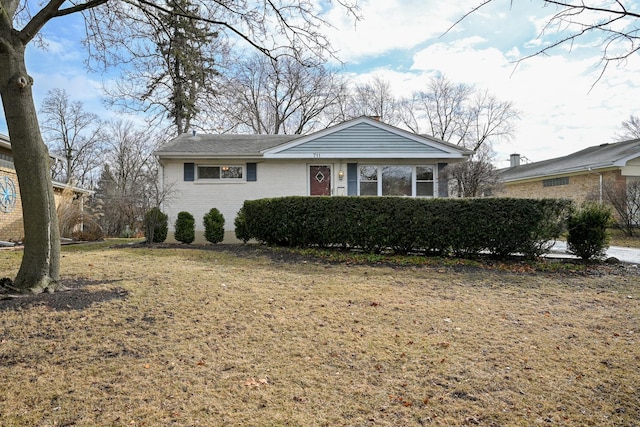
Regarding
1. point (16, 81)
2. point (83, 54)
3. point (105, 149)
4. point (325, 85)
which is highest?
point (325, 85)

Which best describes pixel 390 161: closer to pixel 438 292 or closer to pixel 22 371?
pixel 438 292

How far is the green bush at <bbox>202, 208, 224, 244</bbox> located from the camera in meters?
11.8

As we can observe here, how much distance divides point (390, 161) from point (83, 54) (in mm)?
9491

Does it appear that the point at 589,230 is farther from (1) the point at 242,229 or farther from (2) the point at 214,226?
(2) the point at 214,226

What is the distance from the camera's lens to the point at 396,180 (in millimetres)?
13352

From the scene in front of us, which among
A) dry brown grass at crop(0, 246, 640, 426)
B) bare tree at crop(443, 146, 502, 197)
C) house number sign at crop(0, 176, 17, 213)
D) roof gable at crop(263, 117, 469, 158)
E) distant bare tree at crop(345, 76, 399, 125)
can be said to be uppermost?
distant bare tree at crop(345, 76, 399, 125)

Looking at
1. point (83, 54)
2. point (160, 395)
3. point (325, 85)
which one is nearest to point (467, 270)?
point (160, 395)

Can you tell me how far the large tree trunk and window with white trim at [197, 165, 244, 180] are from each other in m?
8.45

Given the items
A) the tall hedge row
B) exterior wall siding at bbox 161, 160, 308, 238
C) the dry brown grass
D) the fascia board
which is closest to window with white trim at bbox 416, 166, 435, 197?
the fascia board

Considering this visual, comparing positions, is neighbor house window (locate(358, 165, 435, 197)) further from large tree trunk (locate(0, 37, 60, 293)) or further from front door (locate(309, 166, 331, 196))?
large tree trunk (locate(0, 37, 60, 293))

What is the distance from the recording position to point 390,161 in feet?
43.5

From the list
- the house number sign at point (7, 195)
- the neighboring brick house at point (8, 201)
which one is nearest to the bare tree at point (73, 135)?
the neighboring brick house at point (8, 201)

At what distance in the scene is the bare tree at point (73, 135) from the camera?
89.5 feet

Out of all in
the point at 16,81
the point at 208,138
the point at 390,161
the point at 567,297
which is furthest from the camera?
the point at 208,138
